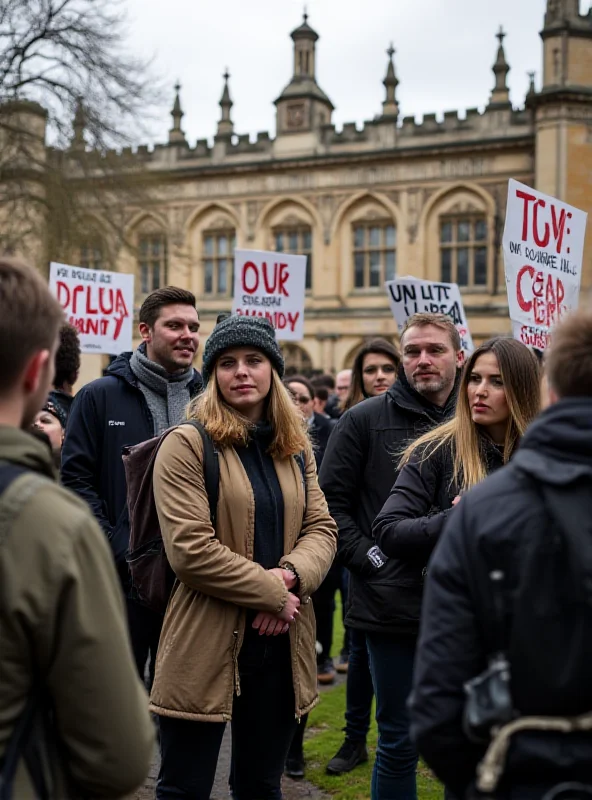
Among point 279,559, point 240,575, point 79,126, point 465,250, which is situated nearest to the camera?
point 240,575

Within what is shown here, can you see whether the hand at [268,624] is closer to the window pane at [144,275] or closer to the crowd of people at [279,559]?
the crowd of people at [279,559]

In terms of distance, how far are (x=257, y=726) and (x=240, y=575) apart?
59 centimetres

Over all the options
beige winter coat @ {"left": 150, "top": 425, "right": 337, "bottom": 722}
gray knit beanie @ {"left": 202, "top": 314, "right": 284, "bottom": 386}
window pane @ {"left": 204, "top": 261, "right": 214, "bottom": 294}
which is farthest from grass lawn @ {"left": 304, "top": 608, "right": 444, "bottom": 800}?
window pane @ {"left": 204, "top": 261, "right": 214, "bottom": 294}

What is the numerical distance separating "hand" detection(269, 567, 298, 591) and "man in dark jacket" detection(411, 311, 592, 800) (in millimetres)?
1338

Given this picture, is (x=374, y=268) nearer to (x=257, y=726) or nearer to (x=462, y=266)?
(x=462, y=266)

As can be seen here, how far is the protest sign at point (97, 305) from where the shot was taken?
29.0 ft

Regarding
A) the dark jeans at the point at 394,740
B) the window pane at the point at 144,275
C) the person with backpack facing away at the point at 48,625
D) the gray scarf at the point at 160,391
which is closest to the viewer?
the person with backpack facing away at the point at 48,625

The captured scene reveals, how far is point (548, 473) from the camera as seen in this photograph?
1.62 metres

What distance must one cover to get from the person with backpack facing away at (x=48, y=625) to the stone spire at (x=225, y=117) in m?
30.3

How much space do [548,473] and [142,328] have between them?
9.87ft

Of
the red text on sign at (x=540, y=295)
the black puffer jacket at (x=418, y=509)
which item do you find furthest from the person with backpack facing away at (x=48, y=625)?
the red text on sign at (x=540, y=295)

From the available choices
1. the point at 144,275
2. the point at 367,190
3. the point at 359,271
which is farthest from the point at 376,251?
the point at 144,275

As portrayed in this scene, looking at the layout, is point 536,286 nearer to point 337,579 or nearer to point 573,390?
point 337,579

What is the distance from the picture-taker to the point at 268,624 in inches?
118
